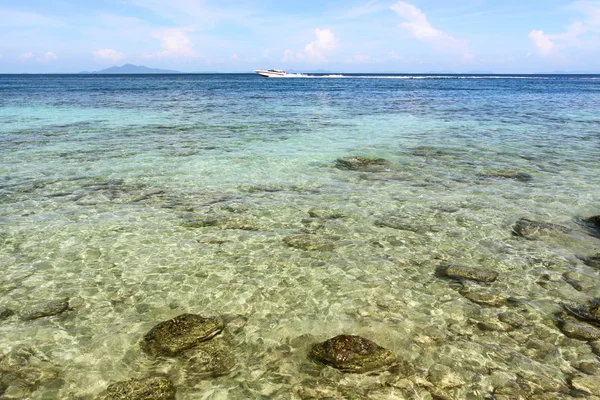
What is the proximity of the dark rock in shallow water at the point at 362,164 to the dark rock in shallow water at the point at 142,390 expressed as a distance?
10.9 m

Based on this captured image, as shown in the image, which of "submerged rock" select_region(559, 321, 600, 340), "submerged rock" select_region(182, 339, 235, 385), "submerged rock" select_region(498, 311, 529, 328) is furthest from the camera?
"submerged rock" select_region(498, 311, 529, 328)

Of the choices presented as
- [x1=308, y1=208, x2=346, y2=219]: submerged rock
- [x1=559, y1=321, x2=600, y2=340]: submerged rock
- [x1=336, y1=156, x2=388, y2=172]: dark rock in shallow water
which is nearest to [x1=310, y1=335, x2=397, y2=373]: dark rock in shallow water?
[x1=559, y1=321, x2=600, y2=340]: submerged rock

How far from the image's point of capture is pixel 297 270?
7289 mm

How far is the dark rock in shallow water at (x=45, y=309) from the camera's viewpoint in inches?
230

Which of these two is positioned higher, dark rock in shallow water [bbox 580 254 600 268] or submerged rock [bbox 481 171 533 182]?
submerged rock [bbox 481 171 533 182]

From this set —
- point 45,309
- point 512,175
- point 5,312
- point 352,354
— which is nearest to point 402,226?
point 352,354

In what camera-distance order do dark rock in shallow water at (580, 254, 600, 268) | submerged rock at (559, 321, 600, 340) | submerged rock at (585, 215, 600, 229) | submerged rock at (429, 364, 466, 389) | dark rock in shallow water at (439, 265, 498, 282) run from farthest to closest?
submerged rock at (585, 215, 600, 229), dark rock in shallow water at (580, 254, 600, 268), dark rock in shallow water at (439, 265, 498, 282), submerged rock at (559, 321, 600, 340), submerged rock at (429, 364, 466, 389)

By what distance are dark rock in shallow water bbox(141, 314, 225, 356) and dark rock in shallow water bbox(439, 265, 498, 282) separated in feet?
13.5

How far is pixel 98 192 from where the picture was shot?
11422 mm

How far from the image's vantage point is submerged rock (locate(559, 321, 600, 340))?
211 inches

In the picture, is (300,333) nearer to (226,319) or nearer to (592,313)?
(226,319)

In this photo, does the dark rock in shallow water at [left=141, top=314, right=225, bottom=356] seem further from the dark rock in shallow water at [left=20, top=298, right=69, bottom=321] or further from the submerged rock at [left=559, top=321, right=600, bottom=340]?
the submerged rock at [left=559, top=321, right=600, bottom=340]

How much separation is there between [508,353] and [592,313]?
184 centimetres

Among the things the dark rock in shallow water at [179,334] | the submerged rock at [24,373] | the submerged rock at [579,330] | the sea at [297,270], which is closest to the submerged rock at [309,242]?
the sea at [297,270]
